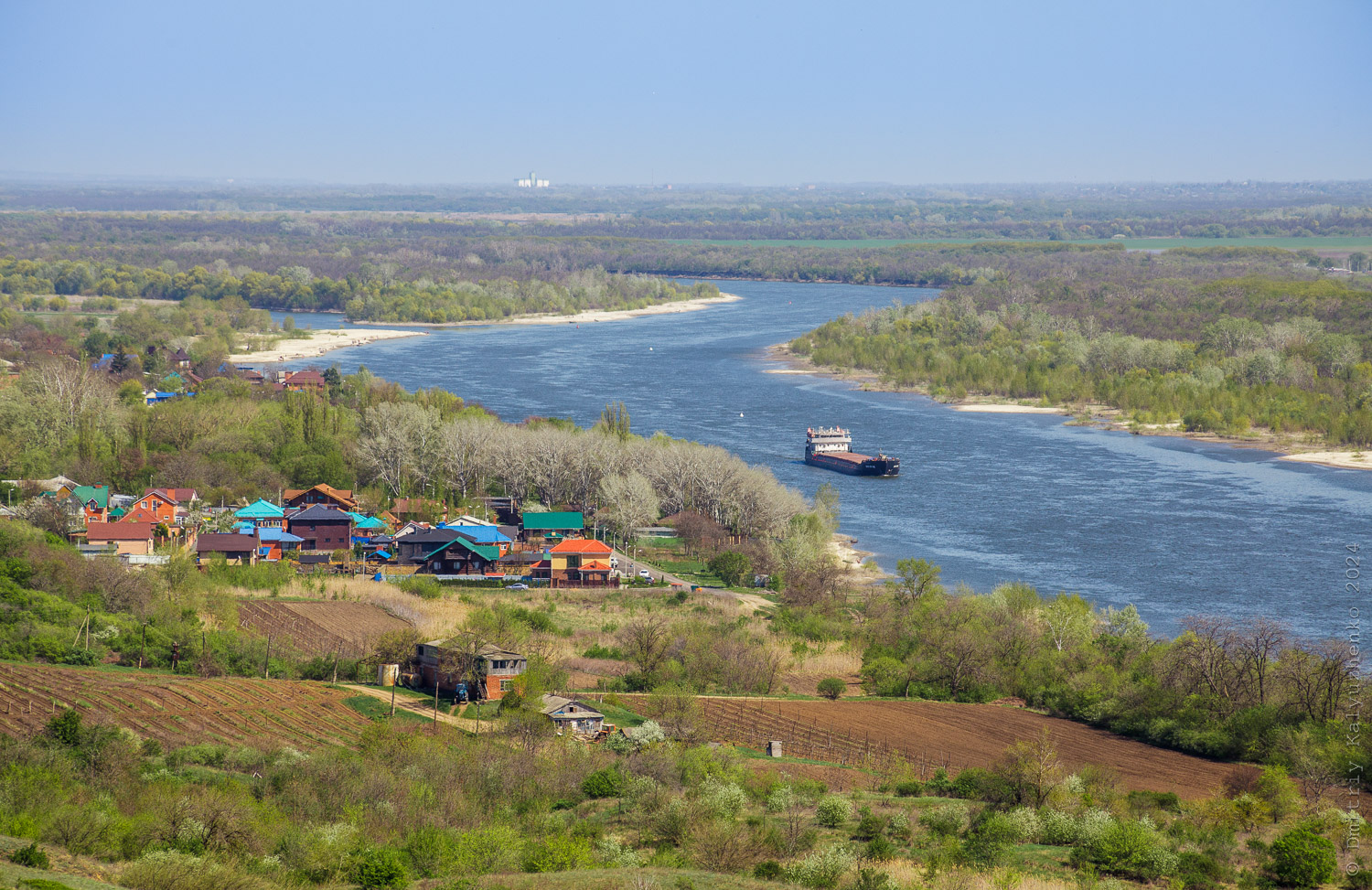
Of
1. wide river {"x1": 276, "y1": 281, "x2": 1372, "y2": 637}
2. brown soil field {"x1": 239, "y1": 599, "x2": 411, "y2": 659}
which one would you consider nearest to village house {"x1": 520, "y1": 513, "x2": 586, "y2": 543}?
wide river {"x1": 276, "y1": 281, "x2": 1372, "y2": 637}

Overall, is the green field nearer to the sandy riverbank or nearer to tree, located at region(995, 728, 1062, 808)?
the sandy riverbank

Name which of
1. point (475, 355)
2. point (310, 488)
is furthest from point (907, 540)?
point (475, 355)

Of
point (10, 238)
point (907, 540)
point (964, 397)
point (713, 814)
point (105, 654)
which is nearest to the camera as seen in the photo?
point (713, 814)

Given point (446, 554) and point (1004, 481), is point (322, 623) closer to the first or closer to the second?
point (446, 554)

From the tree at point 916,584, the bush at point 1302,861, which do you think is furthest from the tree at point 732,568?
the bush at point 1302,861

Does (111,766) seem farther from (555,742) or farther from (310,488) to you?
(310,488)

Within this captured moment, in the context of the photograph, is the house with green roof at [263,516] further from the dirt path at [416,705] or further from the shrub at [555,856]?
the shrub at [555,856]
